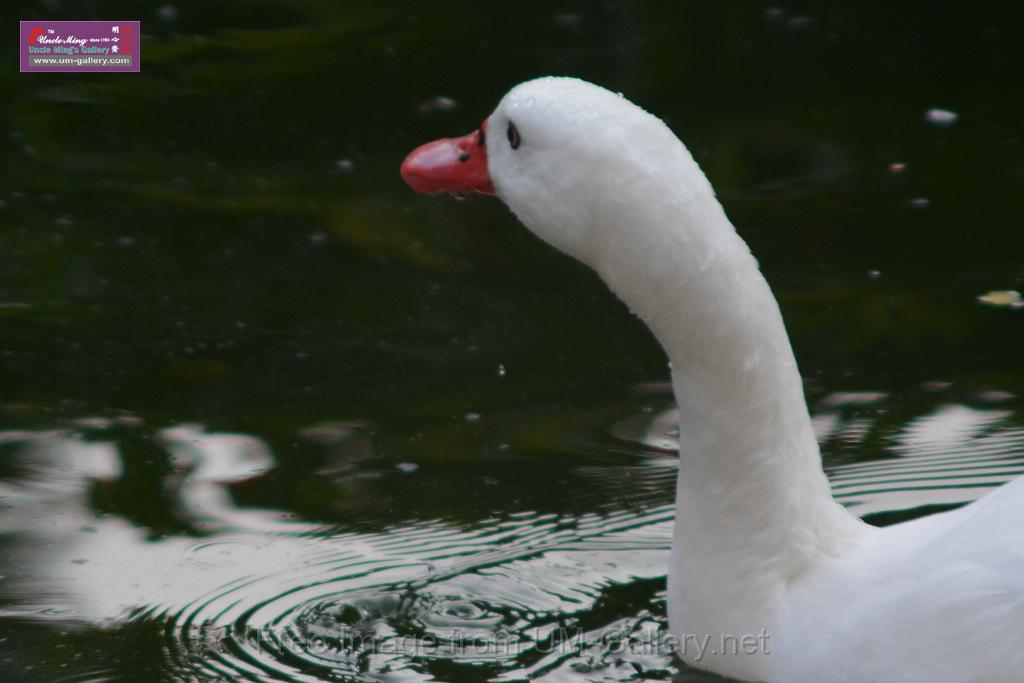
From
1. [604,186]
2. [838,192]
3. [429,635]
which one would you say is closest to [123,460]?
[429,635]

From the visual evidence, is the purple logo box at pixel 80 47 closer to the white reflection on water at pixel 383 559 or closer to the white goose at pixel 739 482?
the white reflection on water at pixel 383 559

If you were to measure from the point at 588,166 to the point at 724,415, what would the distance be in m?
0.55

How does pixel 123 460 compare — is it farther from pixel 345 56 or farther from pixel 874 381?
pixel 345 56

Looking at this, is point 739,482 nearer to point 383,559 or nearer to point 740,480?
point 740,480

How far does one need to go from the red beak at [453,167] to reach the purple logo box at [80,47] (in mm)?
4028

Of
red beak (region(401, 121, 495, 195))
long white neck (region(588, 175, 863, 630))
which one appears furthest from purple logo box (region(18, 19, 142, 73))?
long white neck (region(588, 175, 863, 630))

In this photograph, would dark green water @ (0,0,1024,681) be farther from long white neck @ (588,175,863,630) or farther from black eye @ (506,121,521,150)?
black eye @ (506,121,521,150)

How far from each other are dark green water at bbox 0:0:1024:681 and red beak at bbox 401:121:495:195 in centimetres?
89

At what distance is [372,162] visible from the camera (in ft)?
19.7

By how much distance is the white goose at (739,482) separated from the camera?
2.62m

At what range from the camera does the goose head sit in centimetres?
264

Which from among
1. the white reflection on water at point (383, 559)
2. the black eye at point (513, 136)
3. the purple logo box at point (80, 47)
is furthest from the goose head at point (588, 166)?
the purple logo box at point (80, 47)

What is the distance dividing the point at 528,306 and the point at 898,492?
5.02 ft

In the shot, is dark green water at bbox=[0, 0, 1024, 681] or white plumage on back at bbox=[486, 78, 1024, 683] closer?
white plumage on back at bbox=[486, 78, 1024, 683]
